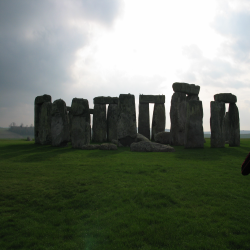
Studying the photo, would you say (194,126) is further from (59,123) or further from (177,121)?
(59,123)

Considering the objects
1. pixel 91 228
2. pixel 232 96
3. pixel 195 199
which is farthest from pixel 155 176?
pixel 232 96

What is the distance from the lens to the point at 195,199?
12.1ft

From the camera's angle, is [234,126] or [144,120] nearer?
[234,126]

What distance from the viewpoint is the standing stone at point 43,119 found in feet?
42.8

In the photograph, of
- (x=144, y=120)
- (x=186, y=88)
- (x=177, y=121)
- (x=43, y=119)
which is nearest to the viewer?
(x=177, y=121)

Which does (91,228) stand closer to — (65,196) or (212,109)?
(65,196)

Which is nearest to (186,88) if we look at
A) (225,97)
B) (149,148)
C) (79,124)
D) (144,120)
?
(225,97)

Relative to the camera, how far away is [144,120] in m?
18.0

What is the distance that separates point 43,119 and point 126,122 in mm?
5309

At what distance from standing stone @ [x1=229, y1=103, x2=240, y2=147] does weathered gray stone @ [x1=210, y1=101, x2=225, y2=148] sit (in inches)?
47.7

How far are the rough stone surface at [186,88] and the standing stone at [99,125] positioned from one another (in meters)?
7.06

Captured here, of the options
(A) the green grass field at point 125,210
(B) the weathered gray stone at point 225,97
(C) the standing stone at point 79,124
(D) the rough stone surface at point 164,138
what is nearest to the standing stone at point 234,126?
(B) the weathered gray stone at point 225,97

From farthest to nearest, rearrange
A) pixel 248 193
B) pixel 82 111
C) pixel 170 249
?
1. pixel 82 111
2. pixel 248 193
3. pixel 170 249

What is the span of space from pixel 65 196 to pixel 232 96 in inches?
439
